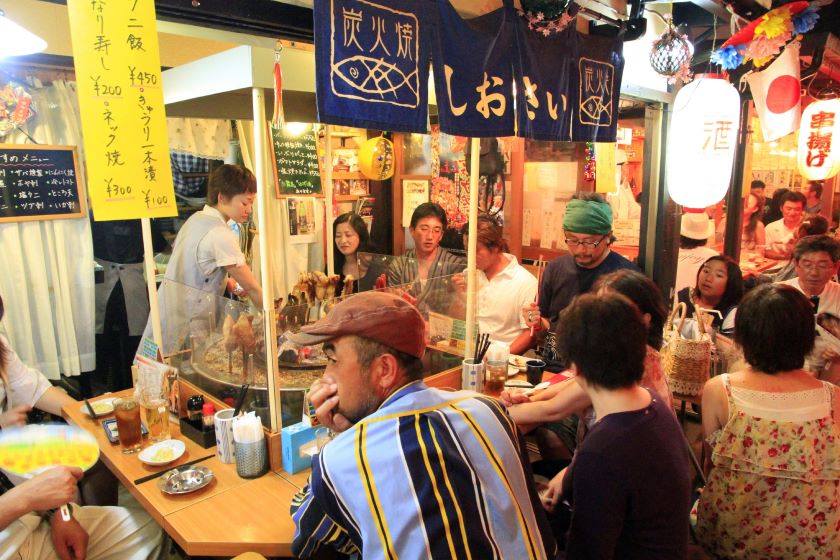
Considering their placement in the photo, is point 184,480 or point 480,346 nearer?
point 184,480

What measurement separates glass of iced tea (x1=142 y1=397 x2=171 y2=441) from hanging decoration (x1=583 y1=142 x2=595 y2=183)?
16.3 feet

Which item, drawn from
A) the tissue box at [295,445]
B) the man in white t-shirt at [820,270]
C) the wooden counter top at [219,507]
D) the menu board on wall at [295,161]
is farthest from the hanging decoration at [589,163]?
the wooden counter top at [219,507]

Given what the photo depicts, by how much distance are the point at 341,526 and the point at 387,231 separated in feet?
21.2

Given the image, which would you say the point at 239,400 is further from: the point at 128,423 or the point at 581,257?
the point at 581,257

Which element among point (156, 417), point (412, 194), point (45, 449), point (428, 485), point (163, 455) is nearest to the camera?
point (428, 485)

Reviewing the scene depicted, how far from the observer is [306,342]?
1.85 m

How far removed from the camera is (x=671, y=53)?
4145 millimetres

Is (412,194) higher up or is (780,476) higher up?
(412,194)

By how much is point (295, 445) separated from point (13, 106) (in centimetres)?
397

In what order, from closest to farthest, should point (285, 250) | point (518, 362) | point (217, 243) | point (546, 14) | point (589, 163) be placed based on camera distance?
point (546, 14), point (518, 362), point (217, 243), point (589, 163), point (285, 250)

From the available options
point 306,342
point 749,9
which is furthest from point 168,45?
point 749,9

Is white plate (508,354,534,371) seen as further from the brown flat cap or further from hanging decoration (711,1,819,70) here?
hanging decoration (711,1,819,70)

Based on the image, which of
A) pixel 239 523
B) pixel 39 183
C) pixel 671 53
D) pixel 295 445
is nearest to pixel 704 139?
pixel 671 53

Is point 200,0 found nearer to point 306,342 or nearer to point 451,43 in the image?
point 451,43
